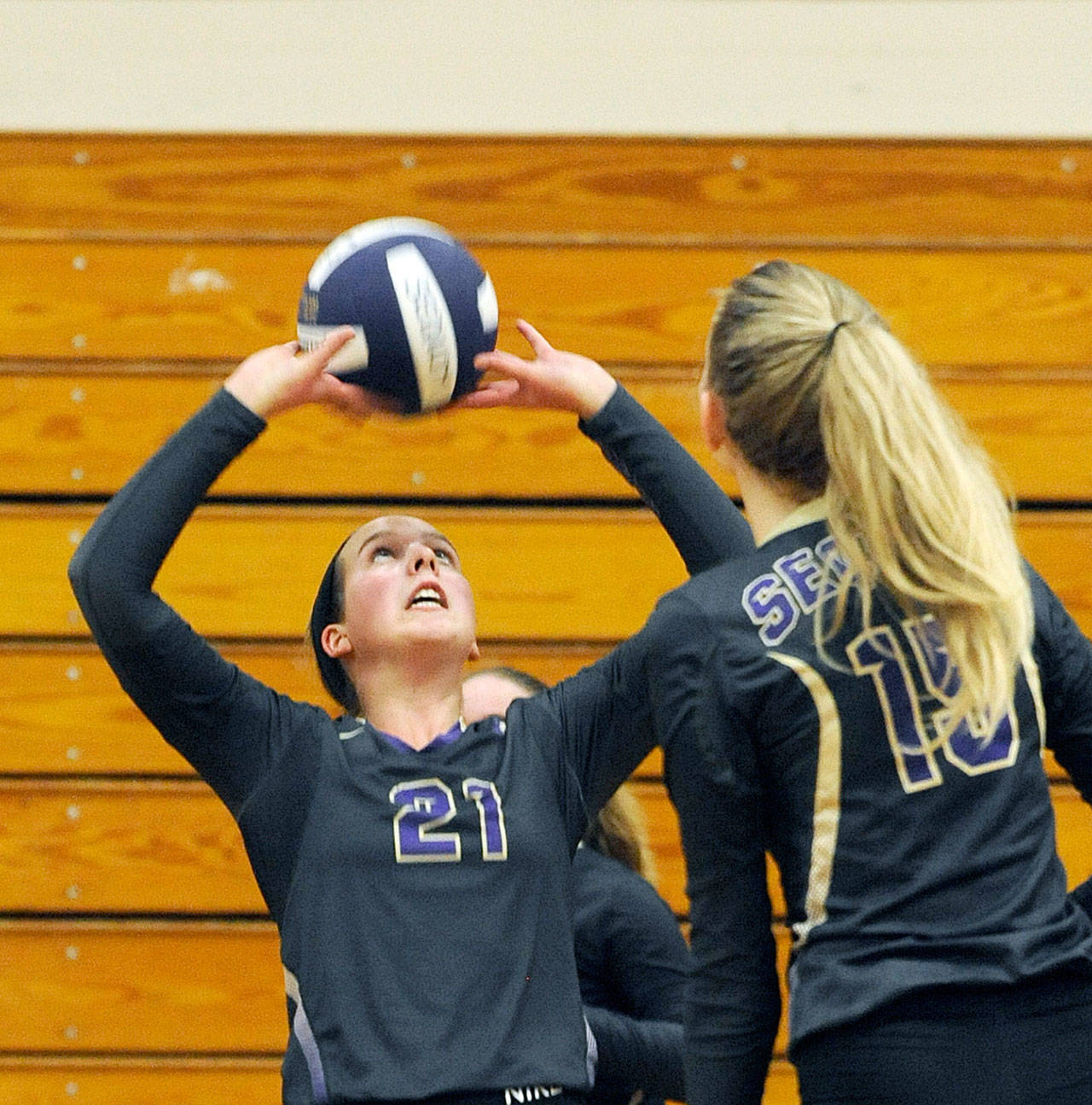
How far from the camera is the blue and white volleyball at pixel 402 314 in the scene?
7.50ft

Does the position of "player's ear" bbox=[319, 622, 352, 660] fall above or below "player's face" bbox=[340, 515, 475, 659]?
below

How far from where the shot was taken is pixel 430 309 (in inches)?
90.8

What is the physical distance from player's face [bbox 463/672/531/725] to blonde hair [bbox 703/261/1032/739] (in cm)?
111

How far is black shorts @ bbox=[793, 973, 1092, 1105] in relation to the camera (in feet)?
4.79

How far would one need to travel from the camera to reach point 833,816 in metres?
1.55

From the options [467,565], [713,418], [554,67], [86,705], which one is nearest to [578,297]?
[554,67]

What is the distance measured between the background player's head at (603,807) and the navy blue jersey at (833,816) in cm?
114

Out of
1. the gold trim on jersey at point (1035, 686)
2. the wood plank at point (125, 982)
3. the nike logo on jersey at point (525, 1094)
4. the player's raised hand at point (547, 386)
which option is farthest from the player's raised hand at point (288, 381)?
the wood plank at point (125, 982)

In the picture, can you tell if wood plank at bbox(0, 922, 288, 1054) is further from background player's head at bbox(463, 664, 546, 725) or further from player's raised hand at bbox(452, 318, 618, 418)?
player's raised hand at bbox(452, 318, 618, 418)

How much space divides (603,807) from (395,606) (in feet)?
2.43

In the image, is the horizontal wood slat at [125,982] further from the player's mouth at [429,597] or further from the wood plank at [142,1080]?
the player's mouth at [429,597]

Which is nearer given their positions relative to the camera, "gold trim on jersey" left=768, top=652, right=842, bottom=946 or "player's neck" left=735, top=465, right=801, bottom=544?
"gold trim on jersey" left=768, top=652, right=842, bottom=946

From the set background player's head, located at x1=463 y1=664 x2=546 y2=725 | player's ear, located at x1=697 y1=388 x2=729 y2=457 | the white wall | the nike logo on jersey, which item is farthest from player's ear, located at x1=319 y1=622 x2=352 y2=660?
the white wall

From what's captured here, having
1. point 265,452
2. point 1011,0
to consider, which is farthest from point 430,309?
point 1011,0
